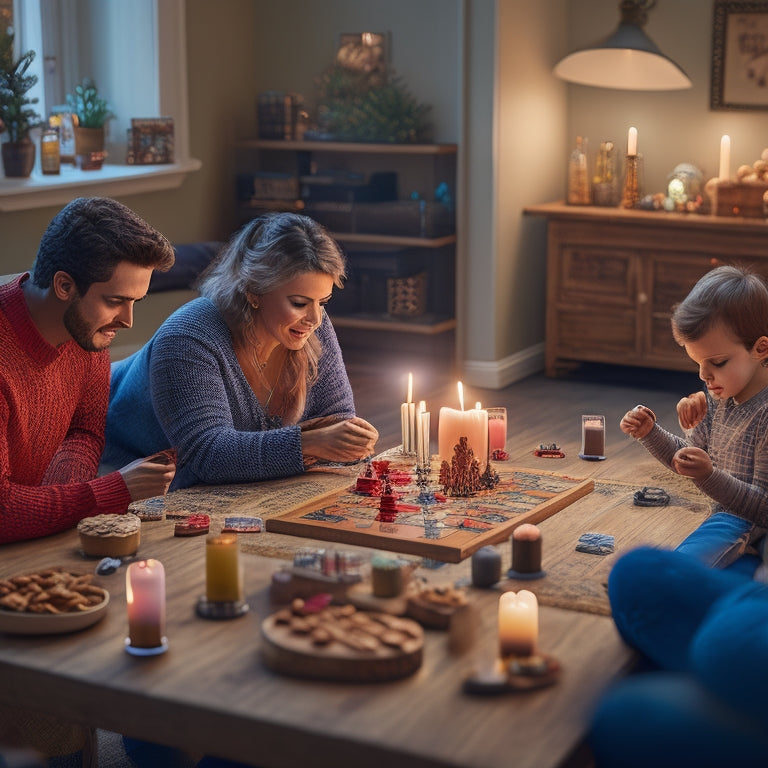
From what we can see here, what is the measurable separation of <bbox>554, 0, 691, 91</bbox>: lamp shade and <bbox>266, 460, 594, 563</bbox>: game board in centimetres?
339

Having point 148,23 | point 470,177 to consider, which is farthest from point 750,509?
point 148,23

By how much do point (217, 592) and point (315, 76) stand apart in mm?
4743

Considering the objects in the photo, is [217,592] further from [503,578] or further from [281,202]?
[281,202]

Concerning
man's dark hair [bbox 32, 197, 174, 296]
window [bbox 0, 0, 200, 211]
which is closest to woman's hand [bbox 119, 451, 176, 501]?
man's dark hair [bbox 32, 197, 174, 296]

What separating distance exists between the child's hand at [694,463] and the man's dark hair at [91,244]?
990 millimetres

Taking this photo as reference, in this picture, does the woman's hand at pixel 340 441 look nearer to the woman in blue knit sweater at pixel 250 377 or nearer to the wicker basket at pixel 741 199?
the woman in blue knit sweater at pixel 250 377

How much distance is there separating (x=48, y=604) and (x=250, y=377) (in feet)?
3.58

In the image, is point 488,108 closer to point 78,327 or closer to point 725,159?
point 725,159

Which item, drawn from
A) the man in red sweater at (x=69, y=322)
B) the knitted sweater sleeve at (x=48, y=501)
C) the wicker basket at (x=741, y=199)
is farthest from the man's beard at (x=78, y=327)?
the wicker basket at (x=741, y=199)

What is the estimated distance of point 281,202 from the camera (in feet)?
19.7

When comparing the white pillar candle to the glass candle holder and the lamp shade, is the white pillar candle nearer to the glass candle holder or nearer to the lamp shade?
the glass candle holder

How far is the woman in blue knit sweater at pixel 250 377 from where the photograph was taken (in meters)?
2.51

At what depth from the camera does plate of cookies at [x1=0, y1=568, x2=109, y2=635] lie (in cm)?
167

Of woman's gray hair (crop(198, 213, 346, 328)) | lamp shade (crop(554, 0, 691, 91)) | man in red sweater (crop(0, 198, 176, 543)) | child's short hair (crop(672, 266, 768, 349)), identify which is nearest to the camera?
man in red sweater (crop(0, 198, 176, 543))
